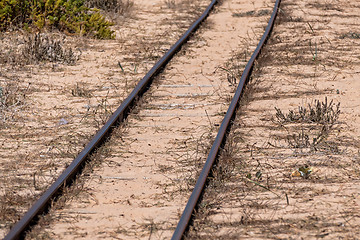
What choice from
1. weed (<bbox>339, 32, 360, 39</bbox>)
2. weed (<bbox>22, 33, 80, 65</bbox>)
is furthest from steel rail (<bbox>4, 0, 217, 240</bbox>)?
weed (<bbox>339, 32, 360, 39</bbox>)

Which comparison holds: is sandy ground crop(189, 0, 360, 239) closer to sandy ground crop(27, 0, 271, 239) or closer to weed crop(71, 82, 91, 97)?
sandy ground crop(27, 0, 271, 239)

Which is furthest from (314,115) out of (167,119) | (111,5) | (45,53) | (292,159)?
(111,5)

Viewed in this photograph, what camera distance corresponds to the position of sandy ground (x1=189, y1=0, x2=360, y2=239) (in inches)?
187

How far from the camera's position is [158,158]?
6109mm

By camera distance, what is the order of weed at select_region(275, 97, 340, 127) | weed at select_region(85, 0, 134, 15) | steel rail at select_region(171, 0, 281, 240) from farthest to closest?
weed at select_region(85, 0, 134, 15) → weed at select_region(275, 97, 340, 127) → steel rail at select_region(171, 0, 281, 240)

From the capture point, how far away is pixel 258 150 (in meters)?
6.16

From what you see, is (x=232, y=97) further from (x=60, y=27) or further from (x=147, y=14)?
(x=147, y=14)

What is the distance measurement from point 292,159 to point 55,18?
21.2 ft

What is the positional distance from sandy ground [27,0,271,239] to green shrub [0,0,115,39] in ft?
6.45

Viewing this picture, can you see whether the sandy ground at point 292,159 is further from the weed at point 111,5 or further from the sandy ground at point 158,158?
the weed at point 111,5

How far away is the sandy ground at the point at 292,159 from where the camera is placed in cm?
476

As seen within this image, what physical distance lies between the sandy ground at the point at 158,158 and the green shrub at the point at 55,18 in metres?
1.96

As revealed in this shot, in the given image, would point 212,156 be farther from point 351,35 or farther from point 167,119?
point 351,35

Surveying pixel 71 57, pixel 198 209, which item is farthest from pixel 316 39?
pixel 198 209
